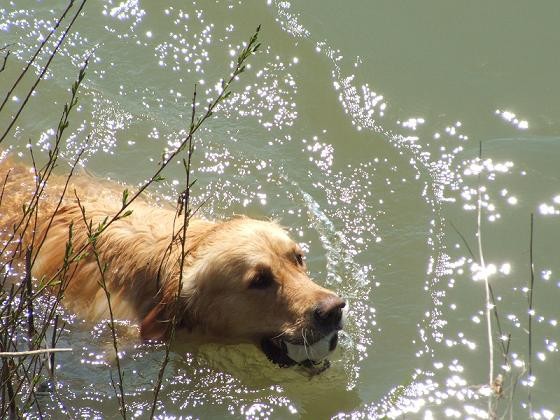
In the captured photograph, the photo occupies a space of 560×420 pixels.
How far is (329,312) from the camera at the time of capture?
4988 millimetres

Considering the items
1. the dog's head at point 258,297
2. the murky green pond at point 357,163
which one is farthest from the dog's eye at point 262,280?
the murky green pond at point 357,163

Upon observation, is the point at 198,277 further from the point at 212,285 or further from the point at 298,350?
the point at 298,350

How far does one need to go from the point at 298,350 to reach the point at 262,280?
492 millimetres

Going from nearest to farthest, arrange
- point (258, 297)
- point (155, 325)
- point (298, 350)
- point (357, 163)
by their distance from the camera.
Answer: point (298, 350) → point (258, 297) → point (155, 325) → point (357, 163)

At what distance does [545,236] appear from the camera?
703 cm

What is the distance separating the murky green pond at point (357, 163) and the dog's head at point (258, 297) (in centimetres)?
31

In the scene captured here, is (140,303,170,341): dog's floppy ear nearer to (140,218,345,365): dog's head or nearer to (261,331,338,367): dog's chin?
(140,218,345,365): dog's head

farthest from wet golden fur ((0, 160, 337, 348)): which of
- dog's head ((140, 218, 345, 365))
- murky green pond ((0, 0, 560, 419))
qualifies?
murky green pond ((0, 0, 560, 419))

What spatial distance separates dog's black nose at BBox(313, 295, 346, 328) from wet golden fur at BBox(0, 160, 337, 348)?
0.07m

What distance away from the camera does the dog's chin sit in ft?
16.7

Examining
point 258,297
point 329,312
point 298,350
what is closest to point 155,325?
point 258,297

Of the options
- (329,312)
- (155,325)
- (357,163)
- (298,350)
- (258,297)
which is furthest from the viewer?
(357,163)

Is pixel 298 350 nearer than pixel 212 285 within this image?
Yes

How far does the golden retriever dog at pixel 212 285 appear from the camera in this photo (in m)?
5.15
